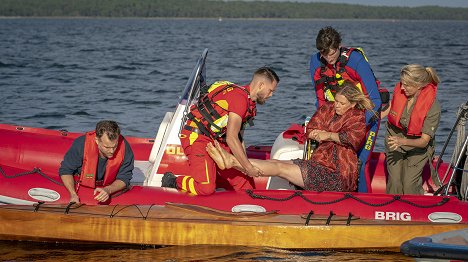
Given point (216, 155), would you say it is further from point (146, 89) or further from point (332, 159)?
point (146, 89)

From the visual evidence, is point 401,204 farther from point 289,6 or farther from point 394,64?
point 289,6

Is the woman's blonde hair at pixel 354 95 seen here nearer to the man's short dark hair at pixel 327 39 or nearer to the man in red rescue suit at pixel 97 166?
the man's short dark hair at pixel 327 39

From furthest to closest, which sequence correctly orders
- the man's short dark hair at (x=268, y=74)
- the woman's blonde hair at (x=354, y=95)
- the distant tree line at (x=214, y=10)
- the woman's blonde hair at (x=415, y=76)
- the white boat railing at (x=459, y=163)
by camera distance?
1. the distant tree line at (x=214, y=10)
2. the white boat railing at (x=459, y=163)
3. the woman's blonde hair at (x=415, y=76)
4. the woman's blonde hair at (x=354, y=95)
5. the man's short dark hair at (x=268, y=74)

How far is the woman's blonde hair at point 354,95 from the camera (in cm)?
676

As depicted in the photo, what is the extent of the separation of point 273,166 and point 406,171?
47.4 inches

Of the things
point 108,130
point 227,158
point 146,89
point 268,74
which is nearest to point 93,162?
point 108,130

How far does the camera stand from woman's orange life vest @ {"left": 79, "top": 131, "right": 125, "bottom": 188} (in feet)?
22.1

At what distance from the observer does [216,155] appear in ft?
22.0

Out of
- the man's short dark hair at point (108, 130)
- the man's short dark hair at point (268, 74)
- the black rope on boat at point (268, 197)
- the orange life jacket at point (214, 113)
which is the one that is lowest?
the black rope on boat at point (268, 197)

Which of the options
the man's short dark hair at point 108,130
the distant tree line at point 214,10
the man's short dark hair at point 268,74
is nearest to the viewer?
the man's short dark hair at point 108,130

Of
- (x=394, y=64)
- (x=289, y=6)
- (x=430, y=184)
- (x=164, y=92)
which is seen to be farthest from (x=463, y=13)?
(x=430, y=184)

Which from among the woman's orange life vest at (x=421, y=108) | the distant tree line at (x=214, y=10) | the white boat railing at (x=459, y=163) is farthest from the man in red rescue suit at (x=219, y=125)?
the distant tree line at (x=214, y=10)

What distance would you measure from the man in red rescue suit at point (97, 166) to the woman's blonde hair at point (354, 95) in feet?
5.76

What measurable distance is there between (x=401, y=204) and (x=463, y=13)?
5512 inches
